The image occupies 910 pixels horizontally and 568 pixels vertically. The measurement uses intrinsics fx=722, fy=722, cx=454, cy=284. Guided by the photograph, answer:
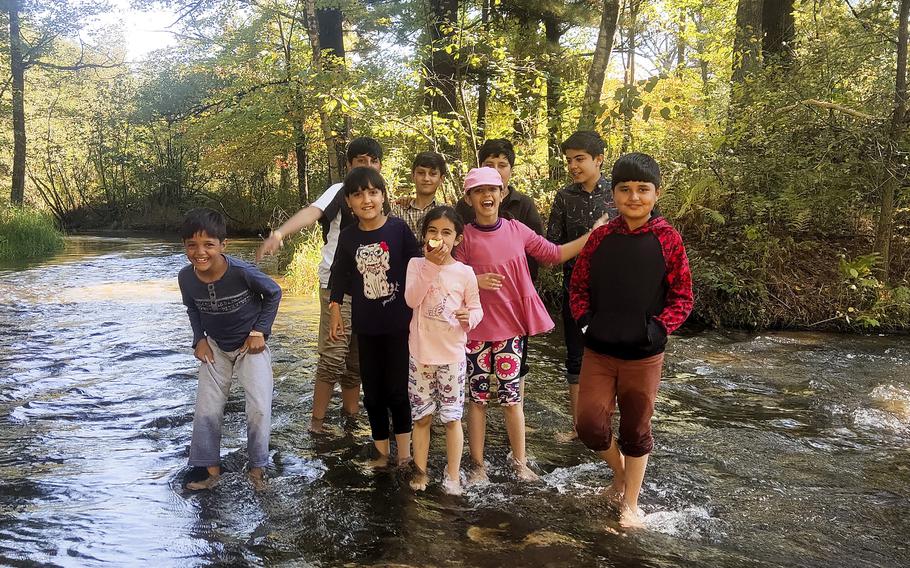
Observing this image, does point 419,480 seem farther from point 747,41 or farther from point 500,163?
point 747,41

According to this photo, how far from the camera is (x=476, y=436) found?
4.15 metres

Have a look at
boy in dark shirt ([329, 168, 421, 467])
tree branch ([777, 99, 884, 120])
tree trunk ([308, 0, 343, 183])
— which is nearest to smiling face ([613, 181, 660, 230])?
boy in dark shirt ([329, 168, 421, 467])

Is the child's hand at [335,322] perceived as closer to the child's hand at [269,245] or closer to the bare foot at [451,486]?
the child's hand at [269,245]

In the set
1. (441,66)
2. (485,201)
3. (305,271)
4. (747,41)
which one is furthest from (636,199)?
(441,66)

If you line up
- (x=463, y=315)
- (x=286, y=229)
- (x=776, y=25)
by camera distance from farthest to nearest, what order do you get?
(x=776, y=25), (x=286, y=229), (x=463, y=315)

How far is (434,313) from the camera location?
3.84 metres

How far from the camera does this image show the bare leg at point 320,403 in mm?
4953

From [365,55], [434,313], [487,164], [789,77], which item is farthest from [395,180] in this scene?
[365,55]

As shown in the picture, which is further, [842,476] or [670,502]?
[842,476]

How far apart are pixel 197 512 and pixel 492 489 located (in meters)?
1.54

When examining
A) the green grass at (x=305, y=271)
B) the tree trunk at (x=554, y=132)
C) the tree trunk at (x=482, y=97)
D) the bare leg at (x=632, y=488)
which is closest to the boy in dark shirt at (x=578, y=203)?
the bare leg at (x=632, y=488)

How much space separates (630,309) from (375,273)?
1.47 metres

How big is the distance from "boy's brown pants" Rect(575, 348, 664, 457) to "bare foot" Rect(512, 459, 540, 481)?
1.91 feet

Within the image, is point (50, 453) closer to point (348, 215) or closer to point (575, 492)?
point (348, 215)
